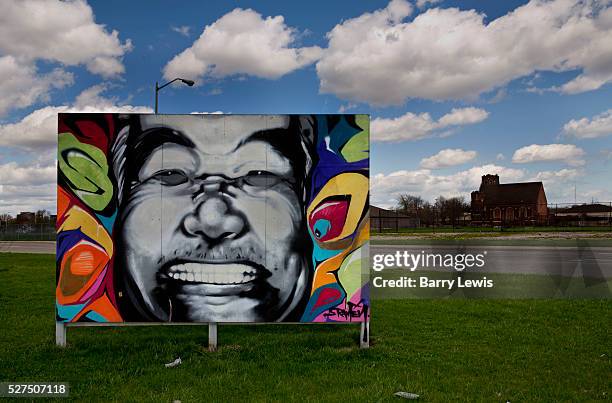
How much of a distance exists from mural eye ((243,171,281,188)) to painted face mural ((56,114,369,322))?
1cm

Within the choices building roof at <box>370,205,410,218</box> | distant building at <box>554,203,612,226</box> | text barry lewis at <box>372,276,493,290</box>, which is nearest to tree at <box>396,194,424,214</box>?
building roof at <box>370,205,410,218</box>

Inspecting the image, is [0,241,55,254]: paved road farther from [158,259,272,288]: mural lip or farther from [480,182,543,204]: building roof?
[480,182,543,204]: building roof

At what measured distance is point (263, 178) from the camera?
23.5 feet

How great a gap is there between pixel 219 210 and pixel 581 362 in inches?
201

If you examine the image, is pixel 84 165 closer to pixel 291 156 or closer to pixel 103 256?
pixel 103 256

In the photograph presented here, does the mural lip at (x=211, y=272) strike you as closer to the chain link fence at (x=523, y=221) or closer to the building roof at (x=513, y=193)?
the chain link fence at (x=523, y=221)

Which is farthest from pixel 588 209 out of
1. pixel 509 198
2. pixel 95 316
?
pixel 95 316

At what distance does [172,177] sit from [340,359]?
3357mm

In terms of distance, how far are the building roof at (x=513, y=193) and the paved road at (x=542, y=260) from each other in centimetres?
5511

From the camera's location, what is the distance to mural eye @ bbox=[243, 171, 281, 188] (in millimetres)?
7148

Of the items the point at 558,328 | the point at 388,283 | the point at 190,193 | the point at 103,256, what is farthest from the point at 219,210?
the point at 388,283

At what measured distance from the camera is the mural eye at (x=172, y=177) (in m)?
7.14

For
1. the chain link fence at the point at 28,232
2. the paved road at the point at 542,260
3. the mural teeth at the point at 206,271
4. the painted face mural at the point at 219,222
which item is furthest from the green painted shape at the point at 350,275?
the chain link fence at the point at 28,232
